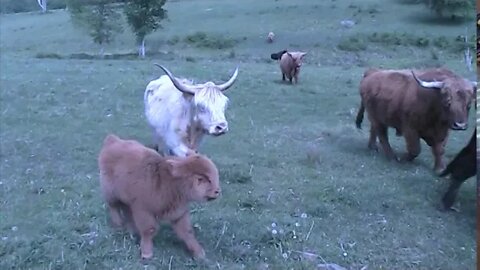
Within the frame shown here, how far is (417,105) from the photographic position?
354 inches

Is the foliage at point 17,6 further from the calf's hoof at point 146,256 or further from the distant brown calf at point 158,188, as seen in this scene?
the calf's hoof at point 146,256

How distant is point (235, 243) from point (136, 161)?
1.05 meters

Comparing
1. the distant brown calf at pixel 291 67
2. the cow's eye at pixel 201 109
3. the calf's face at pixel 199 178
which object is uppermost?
the calf's face at pixel 199 178

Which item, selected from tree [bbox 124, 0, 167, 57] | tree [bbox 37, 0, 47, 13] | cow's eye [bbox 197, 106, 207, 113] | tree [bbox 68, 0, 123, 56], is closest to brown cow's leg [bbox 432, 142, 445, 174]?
cow's eye [bbox 197, 106, 207, 113]

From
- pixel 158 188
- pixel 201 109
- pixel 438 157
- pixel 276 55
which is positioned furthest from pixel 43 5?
pixel 158 188

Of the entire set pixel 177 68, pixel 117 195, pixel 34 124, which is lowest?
pixel 177 68

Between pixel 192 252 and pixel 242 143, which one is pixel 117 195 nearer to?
pixel 192 252

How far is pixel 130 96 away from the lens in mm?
14547

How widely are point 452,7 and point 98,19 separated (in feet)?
40.1

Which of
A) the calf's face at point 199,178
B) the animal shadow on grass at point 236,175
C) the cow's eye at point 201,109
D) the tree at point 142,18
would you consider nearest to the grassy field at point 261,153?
the animal shadow on grass at point 236,175

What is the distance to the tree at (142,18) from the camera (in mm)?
23781

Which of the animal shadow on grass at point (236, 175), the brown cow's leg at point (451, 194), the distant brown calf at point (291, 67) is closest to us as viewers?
the brown cow's leg at point (451, 194)

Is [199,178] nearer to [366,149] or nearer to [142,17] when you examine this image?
[366,149]

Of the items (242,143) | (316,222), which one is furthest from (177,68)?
(316,222)
